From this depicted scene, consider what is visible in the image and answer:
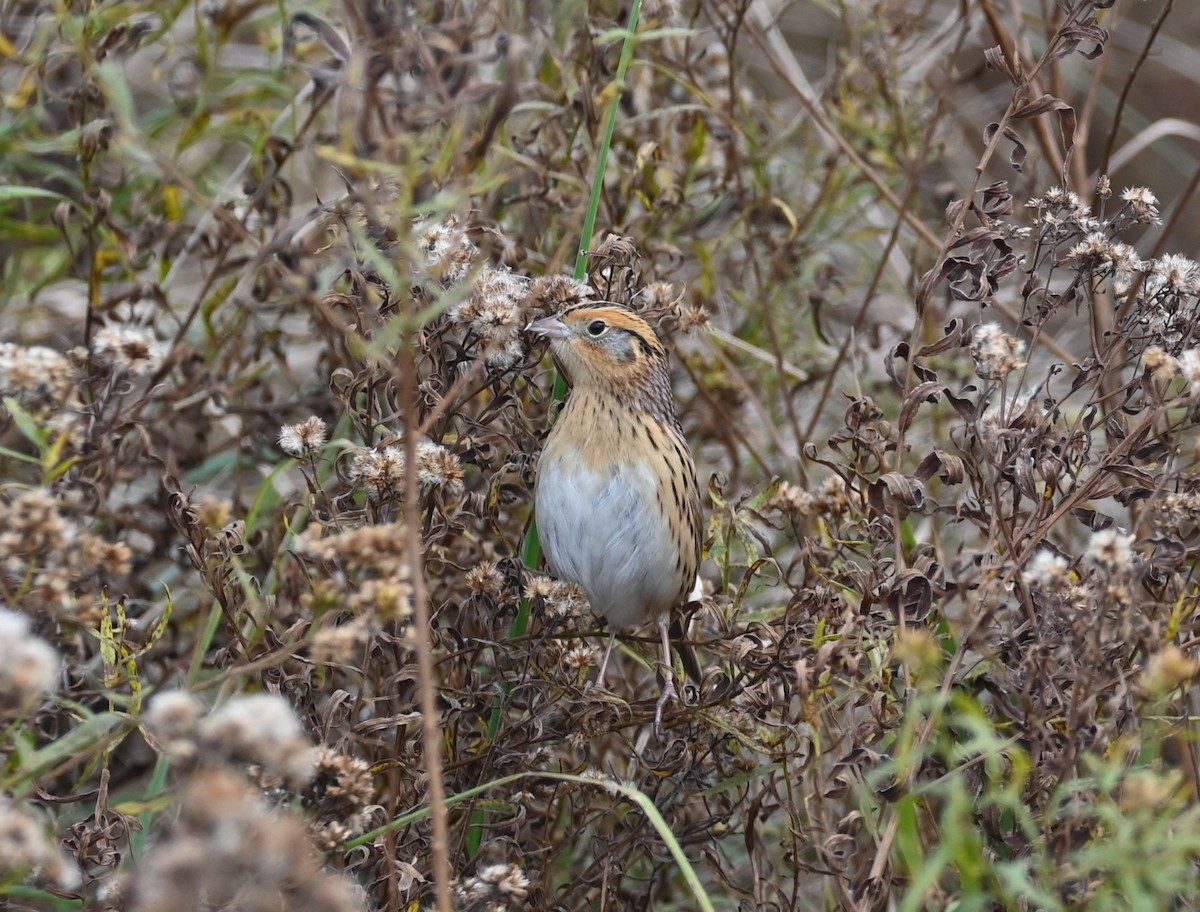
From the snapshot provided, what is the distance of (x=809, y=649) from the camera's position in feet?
8.68

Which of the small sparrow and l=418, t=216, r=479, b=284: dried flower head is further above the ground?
l=418, t=216, r=479, b=284: dried flower head

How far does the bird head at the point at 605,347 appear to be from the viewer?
10.0 feet

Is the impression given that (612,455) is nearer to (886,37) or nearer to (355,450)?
(355,450)

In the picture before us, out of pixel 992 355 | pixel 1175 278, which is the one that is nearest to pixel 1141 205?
pixel 1175 278

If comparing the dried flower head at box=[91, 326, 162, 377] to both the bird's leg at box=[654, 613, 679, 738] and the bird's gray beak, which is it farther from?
the bird's leg at box=[654, 613, 679, 738]

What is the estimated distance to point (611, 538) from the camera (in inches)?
122

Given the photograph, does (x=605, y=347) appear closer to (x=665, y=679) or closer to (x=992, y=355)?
(x=665, y=679)

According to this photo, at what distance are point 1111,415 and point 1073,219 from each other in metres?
0.40

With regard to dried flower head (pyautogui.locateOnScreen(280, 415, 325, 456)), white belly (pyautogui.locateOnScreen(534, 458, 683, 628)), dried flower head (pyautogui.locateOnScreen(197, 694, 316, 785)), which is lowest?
white belly (pyautogui.locateOnScreen(534, 458, 683, 628))

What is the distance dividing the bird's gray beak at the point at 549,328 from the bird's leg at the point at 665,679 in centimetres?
74

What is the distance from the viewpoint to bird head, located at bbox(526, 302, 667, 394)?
3.06m

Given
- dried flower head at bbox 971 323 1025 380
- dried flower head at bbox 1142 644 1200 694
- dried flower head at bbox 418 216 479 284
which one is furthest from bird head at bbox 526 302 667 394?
dried flower head at bbox 1142 644 1200 694

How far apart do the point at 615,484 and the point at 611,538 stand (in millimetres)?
132

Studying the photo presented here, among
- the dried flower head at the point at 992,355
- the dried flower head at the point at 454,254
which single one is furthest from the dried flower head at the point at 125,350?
the dried flower head at the point at 992,355
